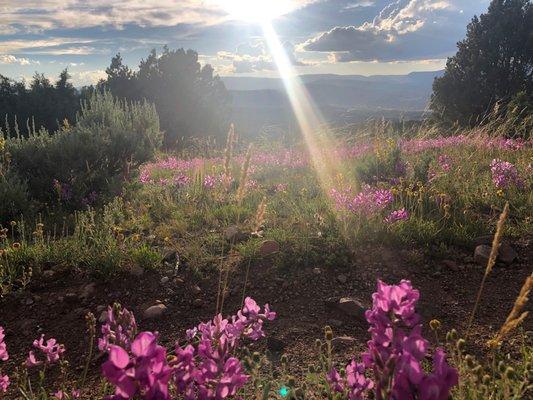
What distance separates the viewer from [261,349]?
3.08m

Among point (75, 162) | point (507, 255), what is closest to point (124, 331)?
point (507, 255)

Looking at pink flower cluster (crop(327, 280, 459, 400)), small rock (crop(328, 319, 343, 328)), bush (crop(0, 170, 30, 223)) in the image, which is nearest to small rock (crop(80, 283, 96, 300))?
small rock (crop(328, 319, 343, 328))

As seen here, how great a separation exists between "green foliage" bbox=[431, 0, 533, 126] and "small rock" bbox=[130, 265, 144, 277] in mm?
25659

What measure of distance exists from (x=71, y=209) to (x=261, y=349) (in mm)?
4504

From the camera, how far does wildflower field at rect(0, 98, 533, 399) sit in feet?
5.30

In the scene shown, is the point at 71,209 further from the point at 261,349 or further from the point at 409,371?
the point at 409,371

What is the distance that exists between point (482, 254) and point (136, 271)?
10.1 feet

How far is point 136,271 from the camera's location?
4.13 meters

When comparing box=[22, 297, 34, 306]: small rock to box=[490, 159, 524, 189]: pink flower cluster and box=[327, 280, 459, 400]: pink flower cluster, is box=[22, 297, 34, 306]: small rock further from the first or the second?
box=[490, 159, 524, 189]: pink flower cluster

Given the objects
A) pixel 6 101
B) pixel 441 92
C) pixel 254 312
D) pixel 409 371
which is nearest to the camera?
pixel 409 371

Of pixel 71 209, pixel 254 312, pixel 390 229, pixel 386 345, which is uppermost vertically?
pixel 386 345

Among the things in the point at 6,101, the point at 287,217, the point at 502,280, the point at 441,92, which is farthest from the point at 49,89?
the point at 502,280

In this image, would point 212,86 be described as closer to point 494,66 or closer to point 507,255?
point 494,66

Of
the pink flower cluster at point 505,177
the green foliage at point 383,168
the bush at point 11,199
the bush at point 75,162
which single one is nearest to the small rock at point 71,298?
the bush at point 11,199
